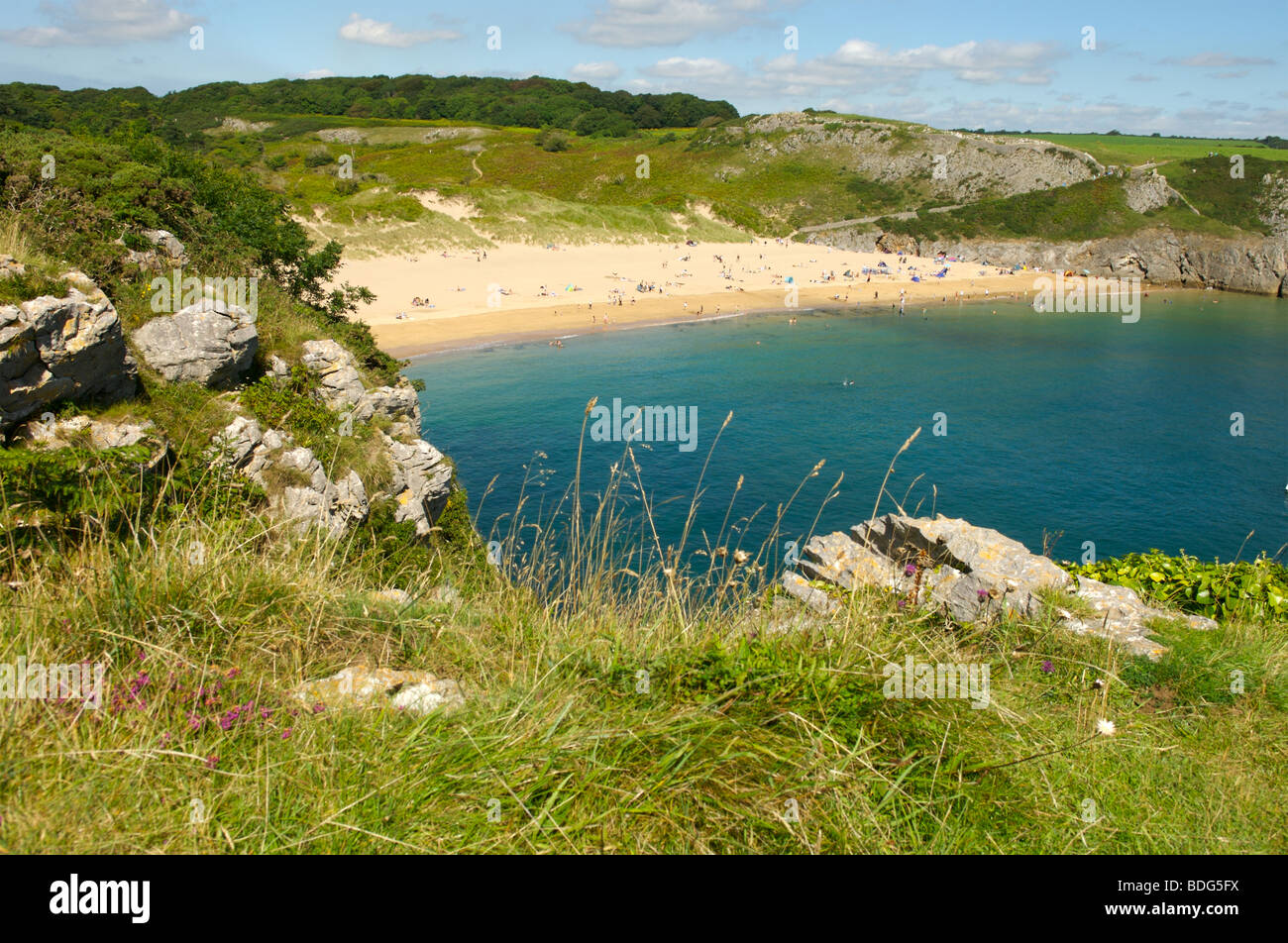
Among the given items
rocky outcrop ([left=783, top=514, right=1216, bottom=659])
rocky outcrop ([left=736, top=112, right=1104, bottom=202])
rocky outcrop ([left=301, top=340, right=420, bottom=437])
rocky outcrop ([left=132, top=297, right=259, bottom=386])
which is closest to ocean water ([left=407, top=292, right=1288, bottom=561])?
rocky outcrop ([left=783, top=514, right=1216, bottom=659])

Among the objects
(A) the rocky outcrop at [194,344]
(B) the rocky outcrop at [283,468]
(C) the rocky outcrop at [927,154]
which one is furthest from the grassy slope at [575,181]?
(B) the rocky outcrop at [283,468]

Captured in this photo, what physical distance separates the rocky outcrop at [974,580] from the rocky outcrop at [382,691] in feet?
7.27

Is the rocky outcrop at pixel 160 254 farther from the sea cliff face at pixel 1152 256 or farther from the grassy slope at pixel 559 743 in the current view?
the sea cliff face at pixel 1152 256

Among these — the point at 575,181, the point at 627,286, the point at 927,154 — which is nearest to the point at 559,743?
the point at 627,286

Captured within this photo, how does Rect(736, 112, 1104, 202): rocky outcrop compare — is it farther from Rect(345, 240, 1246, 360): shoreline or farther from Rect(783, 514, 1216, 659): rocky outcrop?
Rect(783, 514, 1216, 659): rocky outcrop

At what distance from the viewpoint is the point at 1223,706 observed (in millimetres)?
4336

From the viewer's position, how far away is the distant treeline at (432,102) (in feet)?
367

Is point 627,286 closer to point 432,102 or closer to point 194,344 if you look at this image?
point 194,344

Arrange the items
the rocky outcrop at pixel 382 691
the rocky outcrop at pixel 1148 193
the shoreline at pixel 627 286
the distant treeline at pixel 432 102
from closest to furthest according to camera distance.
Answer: the rocky outcrop at pixel 382 691 < the shoreline at pixel 627 286 < the rocky outcrop at pixel 1148 193 < the distant treeline at pixel 432 102

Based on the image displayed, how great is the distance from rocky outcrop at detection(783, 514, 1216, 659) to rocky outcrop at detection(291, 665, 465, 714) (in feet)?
7.27

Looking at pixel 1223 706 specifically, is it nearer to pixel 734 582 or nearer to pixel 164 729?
pixel 734 582

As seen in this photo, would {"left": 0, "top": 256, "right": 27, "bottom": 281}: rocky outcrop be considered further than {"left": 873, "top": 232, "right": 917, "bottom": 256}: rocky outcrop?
No

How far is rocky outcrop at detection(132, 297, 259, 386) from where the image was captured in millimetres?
10992
